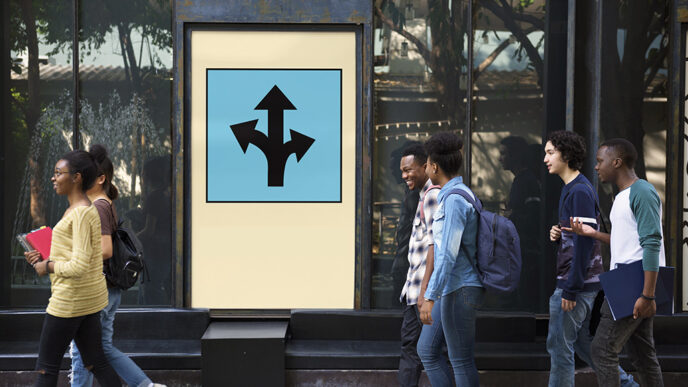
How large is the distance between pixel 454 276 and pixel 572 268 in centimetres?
88

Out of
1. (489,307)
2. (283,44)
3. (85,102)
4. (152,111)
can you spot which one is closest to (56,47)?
(85,102)

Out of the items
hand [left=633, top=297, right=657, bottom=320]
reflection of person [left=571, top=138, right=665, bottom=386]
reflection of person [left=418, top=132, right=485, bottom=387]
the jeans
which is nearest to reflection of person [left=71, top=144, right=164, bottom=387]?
the jeans

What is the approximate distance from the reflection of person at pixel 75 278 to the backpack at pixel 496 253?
91.1 inches

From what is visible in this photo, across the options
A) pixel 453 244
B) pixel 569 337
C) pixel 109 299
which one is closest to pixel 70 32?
pixel 109 299

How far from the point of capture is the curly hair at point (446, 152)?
491 centimetres

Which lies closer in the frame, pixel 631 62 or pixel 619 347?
pixel 619 347

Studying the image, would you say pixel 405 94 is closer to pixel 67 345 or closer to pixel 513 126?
pixel 513 126

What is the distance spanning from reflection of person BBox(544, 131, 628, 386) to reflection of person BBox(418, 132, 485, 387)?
754 millimetres

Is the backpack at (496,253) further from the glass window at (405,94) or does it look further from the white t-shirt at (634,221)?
the glass window at (405,94)

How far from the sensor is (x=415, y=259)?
5.41 metres

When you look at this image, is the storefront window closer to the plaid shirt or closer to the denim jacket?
the plaid shirt

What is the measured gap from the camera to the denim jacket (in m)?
4.66

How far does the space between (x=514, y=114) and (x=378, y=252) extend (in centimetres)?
185

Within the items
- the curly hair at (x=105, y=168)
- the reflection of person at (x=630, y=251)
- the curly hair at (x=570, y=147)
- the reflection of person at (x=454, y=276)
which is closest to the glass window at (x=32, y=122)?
the curly hair at (x=105, y=168)
